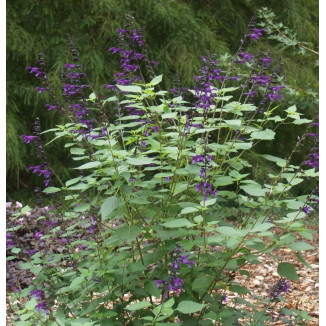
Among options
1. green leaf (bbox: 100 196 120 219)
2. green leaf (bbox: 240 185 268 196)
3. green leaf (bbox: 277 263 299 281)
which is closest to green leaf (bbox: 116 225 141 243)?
green leaf (bbox: 100 196 120 219)

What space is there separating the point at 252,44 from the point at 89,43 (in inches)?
101

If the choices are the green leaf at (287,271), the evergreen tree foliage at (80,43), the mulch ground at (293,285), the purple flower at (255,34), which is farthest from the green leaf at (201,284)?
the evergreen tree foliage at (80,43)

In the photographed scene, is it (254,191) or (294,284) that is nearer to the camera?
(254,191)

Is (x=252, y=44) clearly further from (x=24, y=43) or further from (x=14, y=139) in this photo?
(x=14, y=139)

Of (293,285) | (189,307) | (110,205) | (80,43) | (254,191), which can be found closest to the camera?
(189,307)

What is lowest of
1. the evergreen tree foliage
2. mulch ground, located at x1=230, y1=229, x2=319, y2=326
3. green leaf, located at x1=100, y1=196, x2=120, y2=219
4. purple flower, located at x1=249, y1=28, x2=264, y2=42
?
mulch ground, located at x1=230, y1=229, x2=319, y2=326

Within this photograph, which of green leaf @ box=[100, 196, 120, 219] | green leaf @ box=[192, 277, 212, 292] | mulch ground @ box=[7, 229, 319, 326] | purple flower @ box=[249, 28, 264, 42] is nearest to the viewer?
green leaf @ box=[100, 196, 120, 219]

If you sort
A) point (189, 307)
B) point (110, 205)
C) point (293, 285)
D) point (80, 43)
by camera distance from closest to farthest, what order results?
point (189, 307) < point (110, 205) < point (293, 285) < point (80, 43)

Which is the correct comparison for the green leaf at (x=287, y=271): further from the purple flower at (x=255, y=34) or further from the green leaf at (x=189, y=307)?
the purple flower at (x=255, y=34)

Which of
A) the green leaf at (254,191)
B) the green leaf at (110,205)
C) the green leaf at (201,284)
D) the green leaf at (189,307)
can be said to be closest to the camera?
the green leaf at (189,307)

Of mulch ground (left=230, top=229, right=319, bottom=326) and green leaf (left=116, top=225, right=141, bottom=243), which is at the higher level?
green leaf (left=116, top=225, right=141, bottom=243)

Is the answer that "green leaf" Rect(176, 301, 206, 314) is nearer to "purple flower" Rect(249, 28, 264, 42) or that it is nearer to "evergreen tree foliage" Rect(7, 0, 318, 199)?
"purple flower" Rect(249, 28, 264, 42)

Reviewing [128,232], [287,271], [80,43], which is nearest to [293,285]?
[287,271]

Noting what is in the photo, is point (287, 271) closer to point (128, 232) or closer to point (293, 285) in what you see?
point (128, 232)
